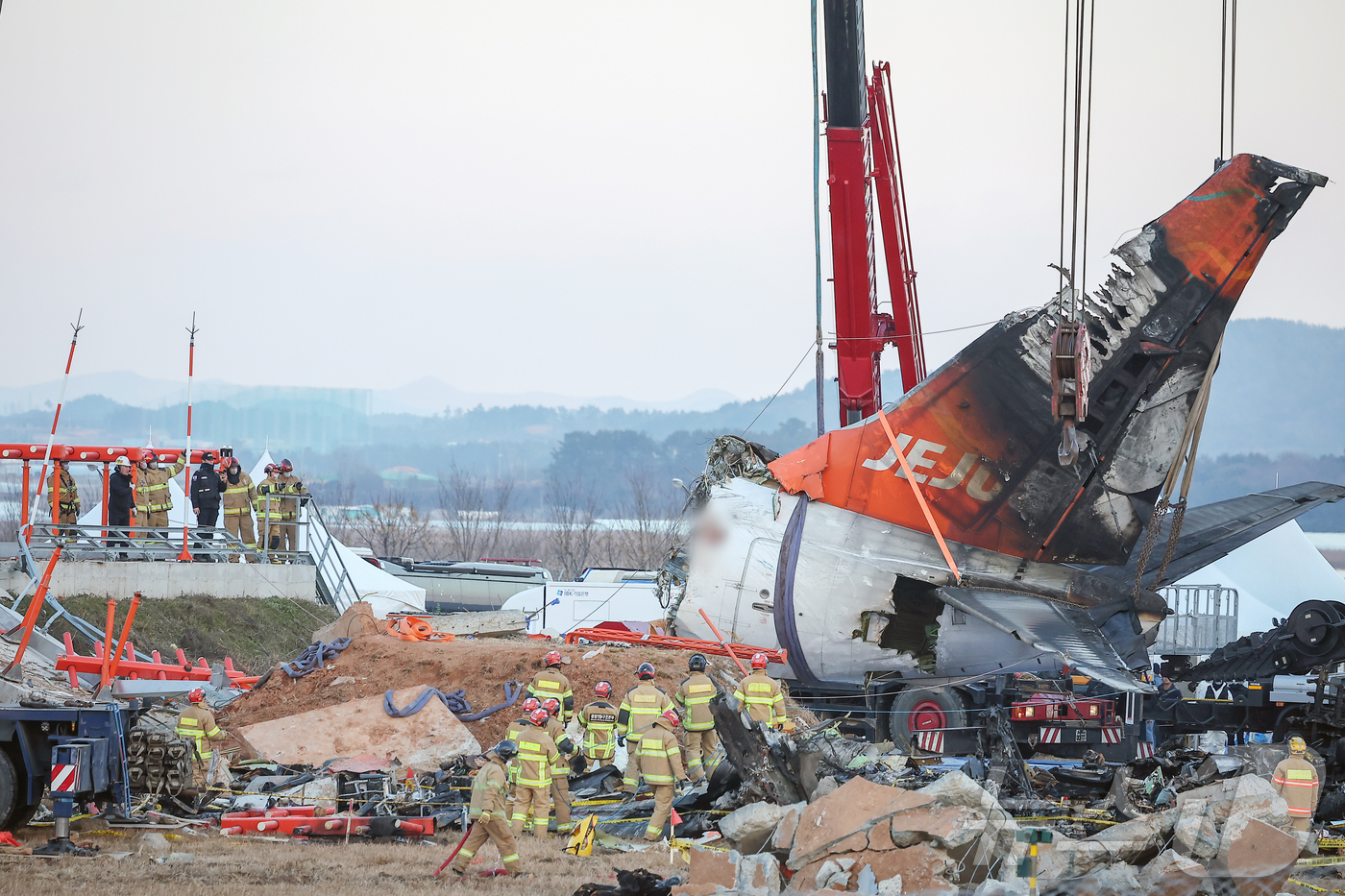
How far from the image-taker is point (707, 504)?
1756 centimetres

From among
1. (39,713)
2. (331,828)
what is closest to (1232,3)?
(331,828)

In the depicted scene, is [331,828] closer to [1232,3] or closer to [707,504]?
[707,504]

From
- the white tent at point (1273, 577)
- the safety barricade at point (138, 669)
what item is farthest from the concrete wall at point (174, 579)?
the white tent at point (1273, 577)

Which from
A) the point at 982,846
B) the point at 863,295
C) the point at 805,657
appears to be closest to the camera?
the point at 982,846

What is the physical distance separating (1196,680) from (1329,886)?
7568mm

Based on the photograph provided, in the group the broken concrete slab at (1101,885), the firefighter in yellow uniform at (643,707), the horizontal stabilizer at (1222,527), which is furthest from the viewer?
the horizontal stabilizer at (1222,527)

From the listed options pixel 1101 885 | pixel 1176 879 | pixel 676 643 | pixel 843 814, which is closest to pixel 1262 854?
pixel 1176 879

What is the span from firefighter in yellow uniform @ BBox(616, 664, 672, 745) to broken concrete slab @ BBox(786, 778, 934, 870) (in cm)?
343

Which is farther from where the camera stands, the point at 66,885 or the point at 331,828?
the point at 331,828

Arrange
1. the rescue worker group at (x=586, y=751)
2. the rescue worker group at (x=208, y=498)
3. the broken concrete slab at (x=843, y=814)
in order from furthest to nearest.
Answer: the rescue worker group at (x=208, y=498), the rescue worker group at (x=586, y=751), the broken concrete slab at (x=843, y=814)

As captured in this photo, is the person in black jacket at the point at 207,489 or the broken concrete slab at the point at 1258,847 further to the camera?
the person in black jacket at the point at 207,489

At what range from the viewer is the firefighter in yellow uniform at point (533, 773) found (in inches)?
430

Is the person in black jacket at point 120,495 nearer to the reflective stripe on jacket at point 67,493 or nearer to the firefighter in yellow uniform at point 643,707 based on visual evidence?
the reflective stripe on jacket at point 67,493

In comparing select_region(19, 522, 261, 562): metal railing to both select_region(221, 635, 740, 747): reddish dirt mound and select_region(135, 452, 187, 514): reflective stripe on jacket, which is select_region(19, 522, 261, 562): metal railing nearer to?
select_region(135, 452, 187, 514): reflective stripe on jacket
